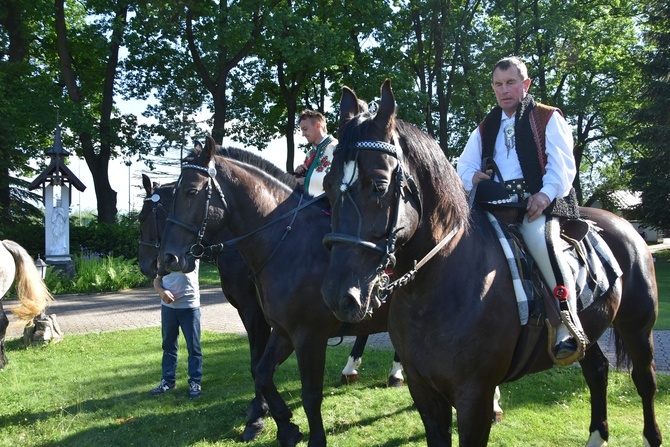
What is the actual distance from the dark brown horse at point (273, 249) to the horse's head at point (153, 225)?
53.7 inches

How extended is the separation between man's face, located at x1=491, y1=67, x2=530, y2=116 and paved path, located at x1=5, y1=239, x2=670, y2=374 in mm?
5543

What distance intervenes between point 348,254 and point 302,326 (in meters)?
2.33

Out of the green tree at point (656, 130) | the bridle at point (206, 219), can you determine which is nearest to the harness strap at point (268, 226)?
the bridle at point (206, 219)

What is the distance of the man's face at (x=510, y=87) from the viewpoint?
10.9 feet

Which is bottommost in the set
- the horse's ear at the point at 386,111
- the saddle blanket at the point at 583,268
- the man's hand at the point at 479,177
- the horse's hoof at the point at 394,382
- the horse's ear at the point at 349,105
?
the horse's hoof at the point at 394,382

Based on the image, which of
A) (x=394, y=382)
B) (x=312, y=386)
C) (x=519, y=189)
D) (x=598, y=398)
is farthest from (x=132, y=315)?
(x=519, y=189)

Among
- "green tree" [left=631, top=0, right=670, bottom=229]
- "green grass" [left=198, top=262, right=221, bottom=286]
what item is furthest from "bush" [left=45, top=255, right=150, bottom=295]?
"green tree" [left=631, top=0, right=670, bottom=229]

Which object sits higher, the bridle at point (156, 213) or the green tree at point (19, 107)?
the green tree at point (19, 107)

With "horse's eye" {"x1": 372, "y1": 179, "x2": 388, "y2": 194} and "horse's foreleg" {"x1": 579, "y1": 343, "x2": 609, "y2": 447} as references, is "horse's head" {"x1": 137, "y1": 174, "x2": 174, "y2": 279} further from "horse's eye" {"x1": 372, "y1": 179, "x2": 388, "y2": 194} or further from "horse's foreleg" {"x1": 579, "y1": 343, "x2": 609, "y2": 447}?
"horse's foreleg" {"x1": 579, "y1": 343, "x2": 609, "y2": 447}

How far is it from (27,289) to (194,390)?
338 centimetres

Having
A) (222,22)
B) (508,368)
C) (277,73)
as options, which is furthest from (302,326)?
(277,73)

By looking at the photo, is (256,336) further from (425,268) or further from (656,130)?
(656,130)

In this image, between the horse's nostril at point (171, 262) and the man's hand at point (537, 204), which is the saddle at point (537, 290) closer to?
the man's hand at point (537, 204)

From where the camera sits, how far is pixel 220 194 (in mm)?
4676
